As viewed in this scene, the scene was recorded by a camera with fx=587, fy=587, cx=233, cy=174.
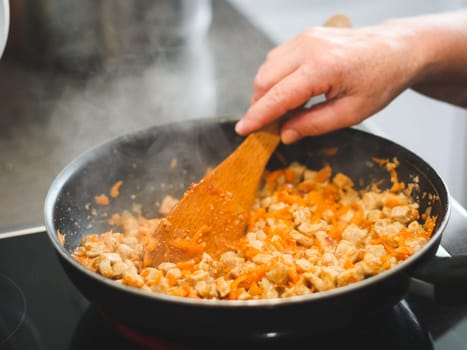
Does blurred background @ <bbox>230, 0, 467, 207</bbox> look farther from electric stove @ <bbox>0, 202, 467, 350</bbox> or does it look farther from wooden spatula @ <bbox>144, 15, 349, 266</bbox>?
electric stove @ <bbox>0, 202, 467, 350</bbox>

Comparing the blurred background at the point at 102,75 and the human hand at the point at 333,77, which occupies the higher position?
the human hand at the point at 333,77

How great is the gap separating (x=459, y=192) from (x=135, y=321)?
8.22 ft

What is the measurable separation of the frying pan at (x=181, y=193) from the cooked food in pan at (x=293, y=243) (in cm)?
3

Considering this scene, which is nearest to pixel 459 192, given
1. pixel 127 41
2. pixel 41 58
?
pixel 127 41

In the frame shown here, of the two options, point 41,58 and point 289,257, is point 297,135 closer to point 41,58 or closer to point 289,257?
point 289,257

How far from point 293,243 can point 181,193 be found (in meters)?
0.37

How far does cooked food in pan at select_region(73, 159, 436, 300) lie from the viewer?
39.6 inches

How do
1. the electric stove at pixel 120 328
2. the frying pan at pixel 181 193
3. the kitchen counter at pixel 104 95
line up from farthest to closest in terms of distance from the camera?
1. the kitchen counter at pixel 104 95
2. the electric stove at pixel 120 328
3. the frying pan at pixel 181 193

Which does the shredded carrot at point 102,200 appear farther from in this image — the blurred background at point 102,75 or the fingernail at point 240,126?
the fingernail at point 240,126

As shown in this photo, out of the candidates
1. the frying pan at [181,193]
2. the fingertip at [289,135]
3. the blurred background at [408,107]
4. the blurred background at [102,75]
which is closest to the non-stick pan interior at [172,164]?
the frying pan at [181,193]

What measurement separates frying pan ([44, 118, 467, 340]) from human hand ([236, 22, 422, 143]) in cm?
10

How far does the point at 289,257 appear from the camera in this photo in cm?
110

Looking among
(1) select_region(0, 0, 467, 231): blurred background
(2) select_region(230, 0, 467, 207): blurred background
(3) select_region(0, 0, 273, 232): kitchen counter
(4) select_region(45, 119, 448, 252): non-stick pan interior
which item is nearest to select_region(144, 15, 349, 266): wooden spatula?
(4) select_region(45, 119, 448, 252): non-stick pan interior

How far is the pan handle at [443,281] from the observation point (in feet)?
2.85
